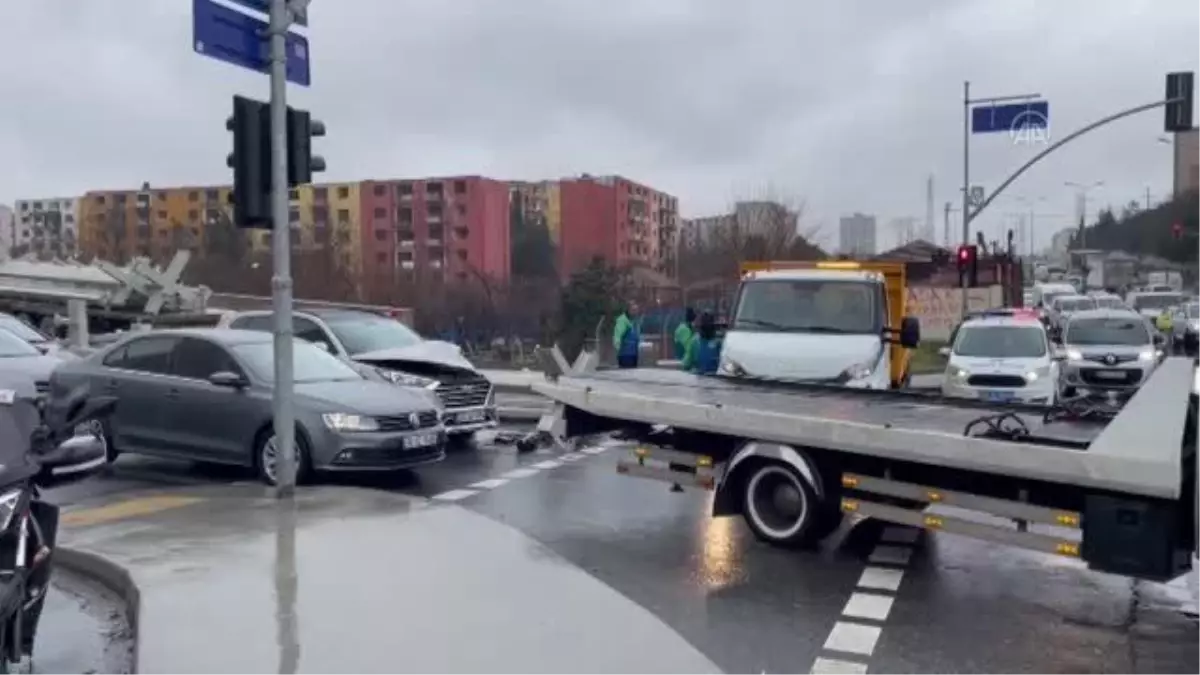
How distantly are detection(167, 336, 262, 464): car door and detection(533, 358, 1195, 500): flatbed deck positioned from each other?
310cm

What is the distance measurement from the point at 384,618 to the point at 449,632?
0.43 meters

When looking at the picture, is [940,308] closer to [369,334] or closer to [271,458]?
[369,334]

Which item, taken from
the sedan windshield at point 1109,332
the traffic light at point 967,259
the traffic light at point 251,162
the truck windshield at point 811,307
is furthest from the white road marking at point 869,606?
the traffic light at point 967,259

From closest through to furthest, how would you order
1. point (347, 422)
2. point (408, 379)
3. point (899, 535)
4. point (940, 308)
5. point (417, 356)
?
point (899, 535) < point (347, 422) < point (408, 379) < point (417, 356) < point (940, 308)

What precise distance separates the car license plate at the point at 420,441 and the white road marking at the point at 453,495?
537 mm

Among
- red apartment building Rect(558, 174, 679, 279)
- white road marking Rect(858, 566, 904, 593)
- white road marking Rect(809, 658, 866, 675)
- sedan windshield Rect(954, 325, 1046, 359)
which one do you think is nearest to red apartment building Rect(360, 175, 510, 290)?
red apartment building Rect(558, 174, 679, 279)

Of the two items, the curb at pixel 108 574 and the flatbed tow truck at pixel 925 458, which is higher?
the flatbed tow truck at pixel 925 458

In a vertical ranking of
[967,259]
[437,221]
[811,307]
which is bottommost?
[811,307]

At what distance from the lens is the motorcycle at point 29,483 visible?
4.38 m

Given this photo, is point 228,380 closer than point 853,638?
No

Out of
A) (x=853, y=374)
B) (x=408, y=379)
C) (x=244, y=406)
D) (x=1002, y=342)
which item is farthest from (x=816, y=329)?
(x=1002, y=342)

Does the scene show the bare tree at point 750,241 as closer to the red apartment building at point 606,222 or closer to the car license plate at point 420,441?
the red apartment building at point 606,222

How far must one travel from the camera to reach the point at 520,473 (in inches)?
507

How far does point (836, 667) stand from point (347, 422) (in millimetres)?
6362
